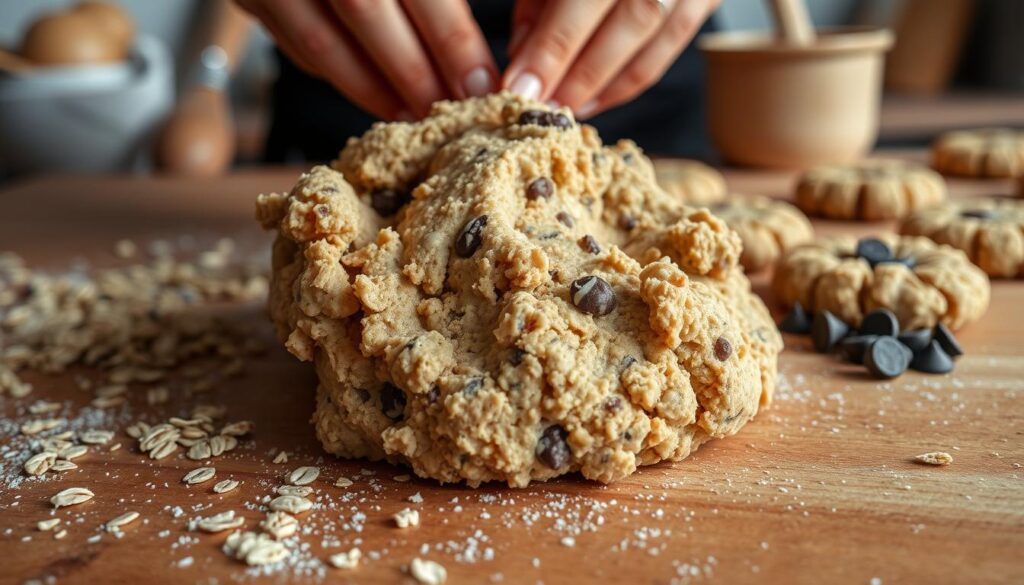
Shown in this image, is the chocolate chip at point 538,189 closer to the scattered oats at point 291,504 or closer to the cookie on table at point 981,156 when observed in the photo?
the scattered oats at point 291,504

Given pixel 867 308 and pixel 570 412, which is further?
pixel 867 308

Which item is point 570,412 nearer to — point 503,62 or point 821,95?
point 503,62

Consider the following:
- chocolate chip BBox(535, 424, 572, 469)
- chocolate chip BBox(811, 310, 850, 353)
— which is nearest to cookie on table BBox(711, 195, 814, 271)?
chocolate chip BBox(811, 310, 850, 353)

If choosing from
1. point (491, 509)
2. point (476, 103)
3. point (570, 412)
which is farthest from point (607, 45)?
point (491, 509)

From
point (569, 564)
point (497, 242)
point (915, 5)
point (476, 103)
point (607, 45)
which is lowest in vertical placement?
point (569, 564)

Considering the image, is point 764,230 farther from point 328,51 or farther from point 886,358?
point 328,51

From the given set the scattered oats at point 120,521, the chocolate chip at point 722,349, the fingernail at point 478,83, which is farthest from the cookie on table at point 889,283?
the scattered oats at point 120,521
